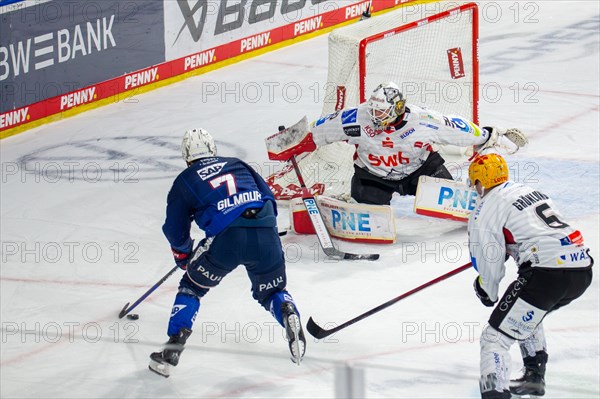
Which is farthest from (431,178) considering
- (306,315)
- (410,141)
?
(306,315)

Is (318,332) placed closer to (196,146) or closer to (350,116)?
(196,146)

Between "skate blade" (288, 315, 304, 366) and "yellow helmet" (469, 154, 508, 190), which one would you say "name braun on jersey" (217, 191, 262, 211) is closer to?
"skate blade" (288, 315, 304, 366)

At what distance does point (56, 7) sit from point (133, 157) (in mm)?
1551

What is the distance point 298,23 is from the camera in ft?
38.4

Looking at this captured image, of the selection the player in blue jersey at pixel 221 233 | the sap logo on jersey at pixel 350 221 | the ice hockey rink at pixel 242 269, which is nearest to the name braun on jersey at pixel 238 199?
the player in blue jersey at pixel 221 233

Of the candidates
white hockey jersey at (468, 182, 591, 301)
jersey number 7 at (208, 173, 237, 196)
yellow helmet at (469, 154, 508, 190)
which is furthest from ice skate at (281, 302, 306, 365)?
yellow helmet at (469, 154, 508, 190)

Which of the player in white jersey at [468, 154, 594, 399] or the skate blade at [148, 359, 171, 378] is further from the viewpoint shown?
the skate blade at [148, 359, 171, 378]

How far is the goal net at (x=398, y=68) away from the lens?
25.9ft

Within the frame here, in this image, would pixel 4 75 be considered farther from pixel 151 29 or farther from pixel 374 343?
pixel 374 343

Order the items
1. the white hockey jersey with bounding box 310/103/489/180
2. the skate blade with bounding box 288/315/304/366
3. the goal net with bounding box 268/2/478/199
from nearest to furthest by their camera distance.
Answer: the skate blade with bounding box 288/315/304/366, the white hockey jersey with bounding box 310/103/489/180, the goal net with bounding box 268/2/478/199

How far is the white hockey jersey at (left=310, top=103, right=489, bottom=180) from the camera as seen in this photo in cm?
689

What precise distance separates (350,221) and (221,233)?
1839 mm

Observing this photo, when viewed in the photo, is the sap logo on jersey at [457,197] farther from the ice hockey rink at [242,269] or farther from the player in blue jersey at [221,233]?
the player in blue jersey at [221,233]

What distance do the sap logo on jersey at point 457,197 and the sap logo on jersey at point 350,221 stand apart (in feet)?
1.51
